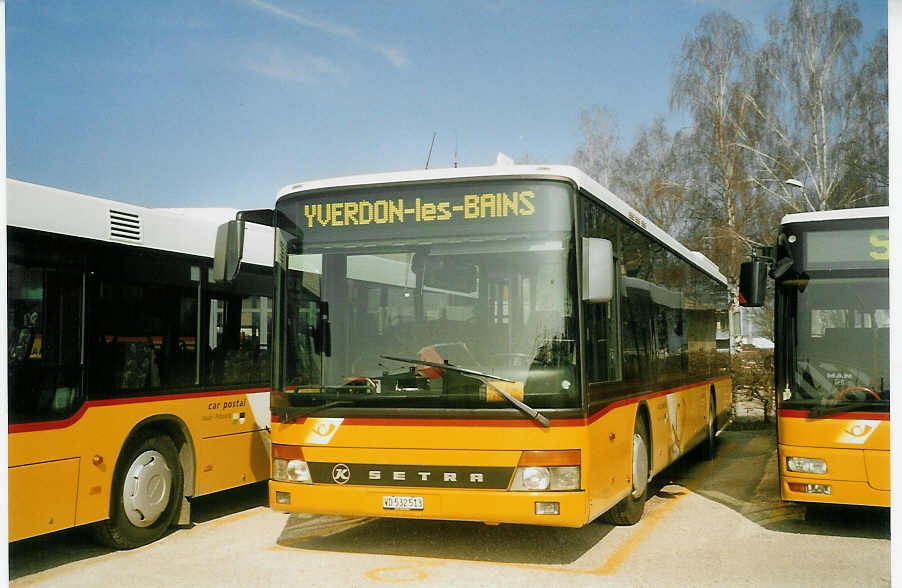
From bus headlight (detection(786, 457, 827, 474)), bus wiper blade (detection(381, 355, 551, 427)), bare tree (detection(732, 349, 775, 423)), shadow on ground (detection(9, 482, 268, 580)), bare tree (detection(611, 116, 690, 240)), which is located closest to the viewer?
bus wiper blade (detection(381, 355, 551, 427))

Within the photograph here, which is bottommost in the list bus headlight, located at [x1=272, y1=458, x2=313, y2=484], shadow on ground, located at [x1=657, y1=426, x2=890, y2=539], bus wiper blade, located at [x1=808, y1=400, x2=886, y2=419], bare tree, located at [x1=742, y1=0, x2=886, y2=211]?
shadow on ground, located at [x1=657, y1=426, x2=890, y2=539]

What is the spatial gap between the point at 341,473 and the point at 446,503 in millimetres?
824

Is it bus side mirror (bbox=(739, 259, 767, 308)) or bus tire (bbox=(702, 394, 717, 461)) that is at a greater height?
bus side mirror (bbox=(739, 259, 767, 308))

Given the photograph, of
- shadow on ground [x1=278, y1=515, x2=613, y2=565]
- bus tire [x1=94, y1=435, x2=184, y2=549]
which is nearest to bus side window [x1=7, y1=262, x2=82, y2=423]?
bus tire [x1=94, y1=435, x2=184, y2=549]

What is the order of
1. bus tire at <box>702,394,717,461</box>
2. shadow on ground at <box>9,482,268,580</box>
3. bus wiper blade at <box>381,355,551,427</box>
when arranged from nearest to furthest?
bus wiper blade at <box>381,355,551,427</box> → shadow on ground at <box>9,482,268,580</box> → bus tire at <box>702,394,717,461</box>

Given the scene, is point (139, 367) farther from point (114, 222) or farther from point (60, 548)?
point (60, 548)

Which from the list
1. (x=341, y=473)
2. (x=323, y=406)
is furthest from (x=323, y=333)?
(x=341, y=473)

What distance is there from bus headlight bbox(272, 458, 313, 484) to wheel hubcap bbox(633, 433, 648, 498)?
2980 mm

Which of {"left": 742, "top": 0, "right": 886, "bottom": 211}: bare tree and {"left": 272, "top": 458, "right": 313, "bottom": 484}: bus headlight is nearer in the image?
{"left": 272, "top": 458, "right": 313, "bottom": 484}: bus headlight

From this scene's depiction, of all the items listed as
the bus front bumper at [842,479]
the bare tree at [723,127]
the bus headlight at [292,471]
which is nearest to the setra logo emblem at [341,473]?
the bus headlight at [292,471]

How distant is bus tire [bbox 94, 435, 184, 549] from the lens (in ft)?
25.1

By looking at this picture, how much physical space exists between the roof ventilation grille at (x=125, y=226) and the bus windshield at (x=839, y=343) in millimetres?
5556

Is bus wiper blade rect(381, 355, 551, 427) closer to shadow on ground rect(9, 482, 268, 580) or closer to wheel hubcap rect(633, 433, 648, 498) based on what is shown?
wheel hubcap rect(633, 433, 648, 498)

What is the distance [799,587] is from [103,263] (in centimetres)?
564
